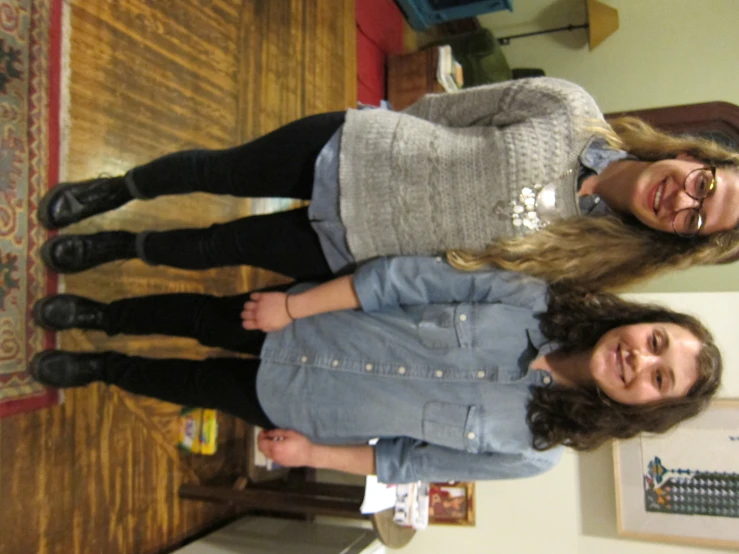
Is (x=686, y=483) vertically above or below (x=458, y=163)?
below

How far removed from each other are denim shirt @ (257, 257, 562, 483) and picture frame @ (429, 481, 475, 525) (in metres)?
1.23

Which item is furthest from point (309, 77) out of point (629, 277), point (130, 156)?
point (629, 277)

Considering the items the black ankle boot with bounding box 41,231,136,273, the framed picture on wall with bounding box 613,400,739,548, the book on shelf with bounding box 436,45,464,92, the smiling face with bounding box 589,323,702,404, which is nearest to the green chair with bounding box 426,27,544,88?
the book on shelf with bounding box 436,45,464,92

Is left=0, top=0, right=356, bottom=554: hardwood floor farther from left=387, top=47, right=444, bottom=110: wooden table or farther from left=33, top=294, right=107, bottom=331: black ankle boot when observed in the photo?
left=387, top=47, right=444, bottom=110: wooden table

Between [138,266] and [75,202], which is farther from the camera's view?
[138,266]

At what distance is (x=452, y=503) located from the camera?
2.25 m

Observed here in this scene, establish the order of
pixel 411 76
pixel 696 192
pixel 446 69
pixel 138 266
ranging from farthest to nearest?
pixel 411 76 → pixel 446 69 → pixel 138 266 → pixel 696 192

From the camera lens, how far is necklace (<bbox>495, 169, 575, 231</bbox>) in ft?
3.06

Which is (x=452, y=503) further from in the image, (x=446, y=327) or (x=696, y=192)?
(x=696, y=192)

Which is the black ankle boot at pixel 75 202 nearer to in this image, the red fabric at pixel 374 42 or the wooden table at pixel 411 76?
the red fabric at pixel 374 42

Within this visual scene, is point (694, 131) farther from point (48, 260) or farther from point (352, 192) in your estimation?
point (48, 260)

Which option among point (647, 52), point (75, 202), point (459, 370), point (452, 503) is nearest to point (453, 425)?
point (459, 370)

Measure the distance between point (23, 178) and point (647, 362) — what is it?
4.73ft

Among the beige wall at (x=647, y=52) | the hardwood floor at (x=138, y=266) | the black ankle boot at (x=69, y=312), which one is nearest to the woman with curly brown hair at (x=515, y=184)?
the black ankle boot at (x=69, y=312)
